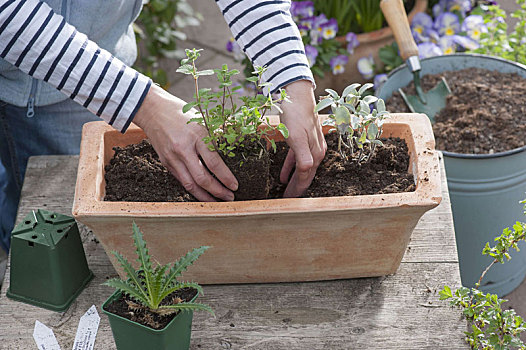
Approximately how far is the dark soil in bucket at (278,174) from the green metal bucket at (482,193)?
1.66 feet

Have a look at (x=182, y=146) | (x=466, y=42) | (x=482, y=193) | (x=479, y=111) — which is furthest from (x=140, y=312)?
(x=466, y=42)

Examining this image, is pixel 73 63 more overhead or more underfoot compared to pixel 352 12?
more overhead

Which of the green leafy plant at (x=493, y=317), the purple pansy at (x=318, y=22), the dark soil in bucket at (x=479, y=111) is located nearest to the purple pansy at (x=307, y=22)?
the purple pansy at (x=318, y=22)

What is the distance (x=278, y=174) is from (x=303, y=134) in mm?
175

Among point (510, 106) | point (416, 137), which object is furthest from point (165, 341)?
point (510, 106)

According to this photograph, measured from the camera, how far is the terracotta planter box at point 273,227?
1167 mm

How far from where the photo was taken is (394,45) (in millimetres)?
2621

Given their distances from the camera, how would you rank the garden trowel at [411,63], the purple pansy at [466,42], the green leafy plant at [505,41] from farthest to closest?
the purple pansy at [466,42] < the green leafy plant at [505,41] < the garden trowel at [411,63]

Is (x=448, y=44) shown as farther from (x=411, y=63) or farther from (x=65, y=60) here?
(x=65, y=60)

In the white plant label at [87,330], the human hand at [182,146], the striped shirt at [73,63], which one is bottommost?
the white plant label at [87,330]

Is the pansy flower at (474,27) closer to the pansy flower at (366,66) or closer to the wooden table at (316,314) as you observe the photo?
the pansy flower at (366,66)

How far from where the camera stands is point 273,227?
121 centimetres

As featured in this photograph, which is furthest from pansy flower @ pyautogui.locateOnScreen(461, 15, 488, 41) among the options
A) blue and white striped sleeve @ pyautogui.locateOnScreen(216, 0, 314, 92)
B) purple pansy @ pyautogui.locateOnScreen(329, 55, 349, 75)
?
blue and white striped sleeve @ pyautogui.locateOnScreen(216, 0, 314, 92)

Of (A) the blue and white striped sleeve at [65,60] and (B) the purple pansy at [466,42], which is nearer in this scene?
(A) the blue and white striped sleeve at [65,60]
